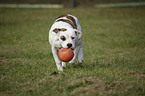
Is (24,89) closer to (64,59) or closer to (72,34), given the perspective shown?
(64,59)

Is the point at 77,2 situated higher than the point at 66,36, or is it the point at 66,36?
the point at 77,2

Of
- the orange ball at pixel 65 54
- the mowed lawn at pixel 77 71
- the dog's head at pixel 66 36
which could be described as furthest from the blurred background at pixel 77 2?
the orange ball at pixel 65 54

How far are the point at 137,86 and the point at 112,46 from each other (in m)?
4.76

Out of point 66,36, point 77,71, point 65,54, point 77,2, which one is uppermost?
point 77,2

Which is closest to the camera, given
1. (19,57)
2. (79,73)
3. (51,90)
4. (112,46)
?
(51,90)

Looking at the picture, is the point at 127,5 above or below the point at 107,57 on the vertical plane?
above

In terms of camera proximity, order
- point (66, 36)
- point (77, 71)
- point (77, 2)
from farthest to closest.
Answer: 1. point (77, 2)
2. point (77, 71)
3. point (66, 36)

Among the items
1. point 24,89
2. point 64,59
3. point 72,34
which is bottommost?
point 24,89

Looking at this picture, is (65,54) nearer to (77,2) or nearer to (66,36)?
(66,36)

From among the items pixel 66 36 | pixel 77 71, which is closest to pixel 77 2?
pixel 77 71

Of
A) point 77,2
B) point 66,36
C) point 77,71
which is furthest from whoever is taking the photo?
point 77,2

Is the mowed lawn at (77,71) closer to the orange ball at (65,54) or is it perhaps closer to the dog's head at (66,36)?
the orange ball at (65,54)

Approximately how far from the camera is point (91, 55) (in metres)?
7.65

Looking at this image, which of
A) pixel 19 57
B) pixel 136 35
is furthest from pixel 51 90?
pixel 136 35
